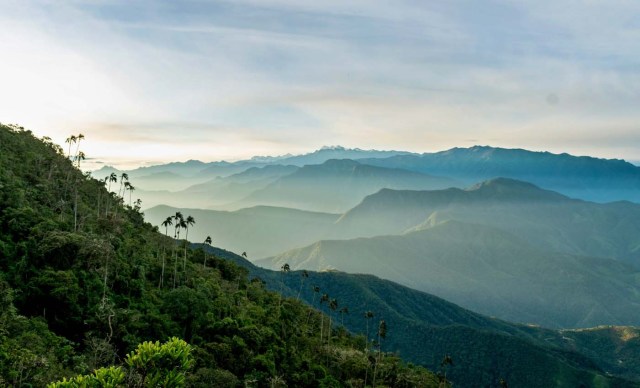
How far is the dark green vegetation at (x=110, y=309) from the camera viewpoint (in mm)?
60334

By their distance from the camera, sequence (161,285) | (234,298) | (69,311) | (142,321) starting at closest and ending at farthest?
(69,311), (142,321), (161,285), (234,298)

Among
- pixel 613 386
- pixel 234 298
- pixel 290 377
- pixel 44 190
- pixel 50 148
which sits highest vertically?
pixel 50 148

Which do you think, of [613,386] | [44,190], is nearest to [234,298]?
[44,190]

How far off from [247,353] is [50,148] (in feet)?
362

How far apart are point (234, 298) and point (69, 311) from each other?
44.4 metres

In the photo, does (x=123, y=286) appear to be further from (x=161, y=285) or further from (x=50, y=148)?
(x=50, y=148)

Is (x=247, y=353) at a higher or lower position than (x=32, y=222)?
lower

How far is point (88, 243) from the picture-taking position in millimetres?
79688

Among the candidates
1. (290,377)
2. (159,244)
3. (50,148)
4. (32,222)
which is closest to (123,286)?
(32,222)

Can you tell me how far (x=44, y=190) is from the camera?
107438mm

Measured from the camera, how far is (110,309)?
69562mm

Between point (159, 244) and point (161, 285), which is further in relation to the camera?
point (159, 244)

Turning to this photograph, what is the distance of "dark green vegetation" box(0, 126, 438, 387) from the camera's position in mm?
60334

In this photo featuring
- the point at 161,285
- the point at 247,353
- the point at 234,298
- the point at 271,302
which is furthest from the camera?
the point at 271,302
